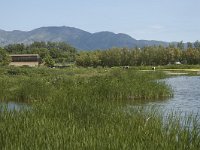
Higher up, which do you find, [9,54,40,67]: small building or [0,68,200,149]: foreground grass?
[0,68,200,149]: foreground grass

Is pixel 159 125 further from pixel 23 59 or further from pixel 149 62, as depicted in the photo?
pixel 23 59

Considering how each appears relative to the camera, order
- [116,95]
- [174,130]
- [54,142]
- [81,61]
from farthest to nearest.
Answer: [81,61]
[116,95]
[174,130]
[54,142]

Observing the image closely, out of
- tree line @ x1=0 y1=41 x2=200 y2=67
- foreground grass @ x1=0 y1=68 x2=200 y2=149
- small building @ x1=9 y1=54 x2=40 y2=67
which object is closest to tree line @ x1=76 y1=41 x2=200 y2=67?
tree line @ x1=0 y1=41 x2=200 y2=67

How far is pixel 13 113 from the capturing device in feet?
43.2

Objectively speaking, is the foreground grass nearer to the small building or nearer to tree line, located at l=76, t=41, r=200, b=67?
tree line, located at l=76, t=41, r=200, b=67

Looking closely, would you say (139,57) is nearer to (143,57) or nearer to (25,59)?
(143,57)

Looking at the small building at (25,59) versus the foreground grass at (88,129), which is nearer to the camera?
the foreground grass at (88,129)

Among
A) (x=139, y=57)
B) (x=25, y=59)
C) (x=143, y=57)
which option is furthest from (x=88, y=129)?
(x=25, y=59)

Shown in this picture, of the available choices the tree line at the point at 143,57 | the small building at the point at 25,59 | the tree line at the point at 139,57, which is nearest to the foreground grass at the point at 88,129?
the tree line at the point at 139,57

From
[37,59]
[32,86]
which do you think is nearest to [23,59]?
Answer: [37,59]

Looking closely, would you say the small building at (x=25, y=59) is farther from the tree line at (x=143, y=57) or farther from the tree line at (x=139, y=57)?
the tree line at (x=143, y=57)

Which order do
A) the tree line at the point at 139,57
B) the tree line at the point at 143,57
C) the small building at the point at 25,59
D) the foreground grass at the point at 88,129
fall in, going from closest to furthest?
the foreground grass at the point at 88,129
the tree line at the point at 143,57
the tree line at the point at 139,57
the small building at the point at 25,59

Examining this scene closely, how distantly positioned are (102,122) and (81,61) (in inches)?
3961

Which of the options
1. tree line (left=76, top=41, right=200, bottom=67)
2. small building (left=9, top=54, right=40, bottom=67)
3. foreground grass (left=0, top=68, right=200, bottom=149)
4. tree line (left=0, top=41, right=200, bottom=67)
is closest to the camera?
foreground grass (left=0, top=68, right=200, bottom=149)
